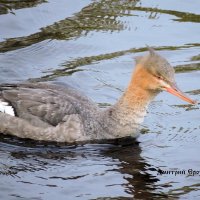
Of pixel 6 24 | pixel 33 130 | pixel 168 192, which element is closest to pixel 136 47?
pixel 6 24

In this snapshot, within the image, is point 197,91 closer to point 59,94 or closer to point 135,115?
point 135,115

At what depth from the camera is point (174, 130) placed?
9.91m

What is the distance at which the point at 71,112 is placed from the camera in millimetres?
9516

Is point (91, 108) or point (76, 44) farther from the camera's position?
point (76, 44)

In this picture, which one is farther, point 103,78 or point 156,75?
point 103,78

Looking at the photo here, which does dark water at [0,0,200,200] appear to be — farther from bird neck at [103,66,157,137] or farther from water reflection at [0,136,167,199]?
bird neck at [103,66,157,137]

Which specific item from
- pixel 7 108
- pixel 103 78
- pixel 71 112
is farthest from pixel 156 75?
pixel 103 78

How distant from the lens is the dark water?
8211mm

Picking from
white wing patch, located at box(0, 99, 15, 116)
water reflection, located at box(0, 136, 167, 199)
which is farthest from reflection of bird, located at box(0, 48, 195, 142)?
water reflection, located at box(0, 136, 167, 199)

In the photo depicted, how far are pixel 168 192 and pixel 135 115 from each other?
187 cm

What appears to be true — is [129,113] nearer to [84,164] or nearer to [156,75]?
[156,75]

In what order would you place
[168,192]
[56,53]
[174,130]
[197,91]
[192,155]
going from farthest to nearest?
[56,53] → [197,91] → [174,130] → [192,155] → [168,192]

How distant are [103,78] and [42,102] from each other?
6.91 ft

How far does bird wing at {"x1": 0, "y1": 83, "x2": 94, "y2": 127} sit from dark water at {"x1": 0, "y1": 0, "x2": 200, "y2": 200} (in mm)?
392
